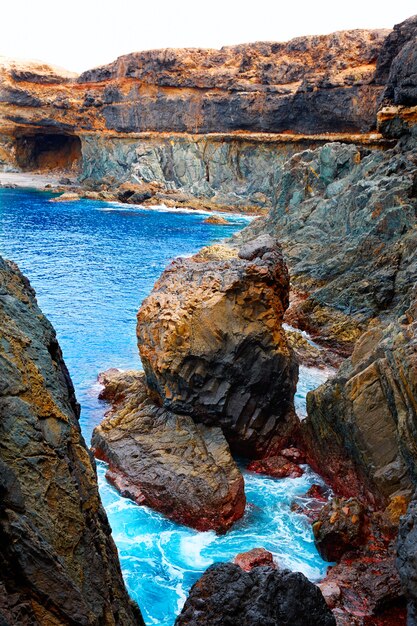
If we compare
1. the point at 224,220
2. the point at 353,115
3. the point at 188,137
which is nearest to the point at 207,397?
the point at 224,220

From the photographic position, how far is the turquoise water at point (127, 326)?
14.2 m

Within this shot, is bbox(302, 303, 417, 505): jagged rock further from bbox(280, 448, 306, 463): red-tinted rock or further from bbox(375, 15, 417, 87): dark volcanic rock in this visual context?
bbox(375, 15, 417, 87): dark volcanic rock

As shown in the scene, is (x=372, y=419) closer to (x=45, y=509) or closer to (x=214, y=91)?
(x=45, y=509)

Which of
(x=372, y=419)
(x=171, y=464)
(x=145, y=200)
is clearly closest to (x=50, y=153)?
(x=145, y=200)

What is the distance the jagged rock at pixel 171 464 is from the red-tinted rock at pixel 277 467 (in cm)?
165

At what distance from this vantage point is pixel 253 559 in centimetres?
1354

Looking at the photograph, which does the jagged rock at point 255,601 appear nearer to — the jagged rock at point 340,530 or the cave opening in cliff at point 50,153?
the jagged rock at point 340,530

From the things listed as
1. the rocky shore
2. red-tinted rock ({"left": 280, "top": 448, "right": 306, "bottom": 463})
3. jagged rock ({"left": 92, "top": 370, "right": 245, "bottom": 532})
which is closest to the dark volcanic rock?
the rocky shore

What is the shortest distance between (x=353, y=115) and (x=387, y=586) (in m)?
76.6

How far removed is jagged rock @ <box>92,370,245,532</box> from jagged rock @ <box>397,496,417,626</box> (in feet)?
19.8

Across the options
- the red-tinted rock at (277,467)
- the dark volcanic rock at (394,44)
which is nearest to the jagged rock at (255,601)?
the red-tinted rock at (277,467)

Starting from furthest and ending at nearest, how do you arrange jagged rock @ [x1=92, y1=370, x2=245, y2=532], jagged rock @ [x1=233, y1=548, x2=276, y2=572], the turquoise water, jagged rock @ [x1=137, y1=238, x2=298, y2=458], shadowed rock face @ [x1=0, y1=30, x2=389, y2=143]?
shadowed rock face @ [x1=0, y1=30, x2=389, y2=143] < jagged rock @ [x1=137, y1=238, x2=298, y2=458] < jagged rock @ [x1=92, y1=370, x2=245, y2=532] < the turquoise water < jagged rock @ [x1=233, y1=548, x2=276, y2=572]

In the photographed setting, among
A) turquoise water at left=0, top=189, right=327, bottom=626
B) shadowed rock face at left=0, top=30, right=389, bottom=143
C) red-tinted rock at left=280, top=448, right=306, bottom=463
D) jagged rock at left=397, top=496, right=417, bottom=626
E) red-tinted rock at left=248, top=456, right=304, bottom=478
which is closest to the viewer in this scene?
jagged rock at left=397, top=496, right=417, bottom=626

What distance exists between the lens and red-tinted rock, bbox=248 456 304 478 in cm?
1772
